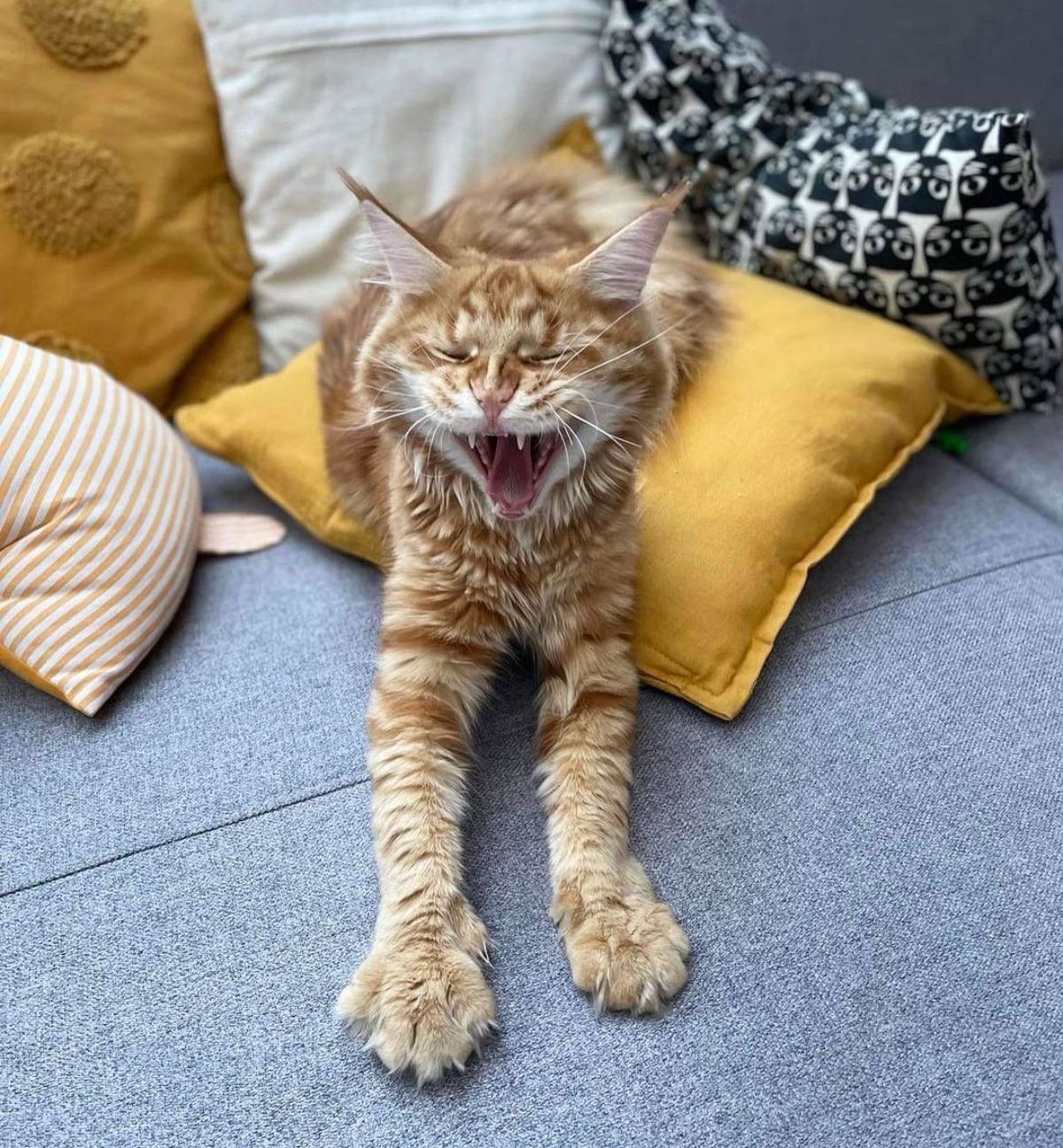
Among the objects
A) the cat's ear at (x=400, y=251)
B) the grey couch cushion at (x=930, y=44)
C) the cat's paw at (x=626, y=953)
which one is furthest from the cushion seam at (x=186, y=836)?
the grey couch cushion at (x=930, y=44)

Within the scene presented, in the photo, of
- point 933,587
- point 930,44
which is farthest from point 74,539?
point 930,44

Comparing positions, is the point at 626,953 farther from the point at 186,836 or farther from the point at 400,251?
the point at 400,251

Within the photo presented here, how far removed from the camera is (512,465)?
1.24m

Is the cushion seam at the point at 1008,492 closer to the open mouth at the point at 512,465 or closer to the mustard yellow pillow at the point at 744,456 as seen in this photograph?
the mustard yellow pillow at the point at 744,456

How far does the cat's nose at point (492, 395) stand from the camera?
44.5 inches

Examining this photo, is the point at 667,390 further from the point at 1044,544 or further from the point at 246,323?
the point at 246,323

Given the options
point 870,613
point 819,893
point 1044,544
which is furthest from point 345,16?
point 819,893

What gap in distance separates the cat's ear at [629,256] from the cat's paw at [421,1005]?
2.82 ft

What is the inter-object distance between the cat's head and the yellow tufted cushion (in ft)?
2.69

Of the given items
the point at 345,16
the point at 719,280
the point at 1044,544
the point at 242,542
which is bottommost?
the point at 242,542

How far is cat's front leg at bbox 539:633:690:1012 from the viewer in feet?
3.44

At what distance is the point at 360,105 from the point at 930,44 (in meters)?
1.55

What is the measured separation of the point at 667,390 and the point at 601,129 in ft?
3.56

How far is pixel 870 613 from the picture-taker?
149 centimetres
